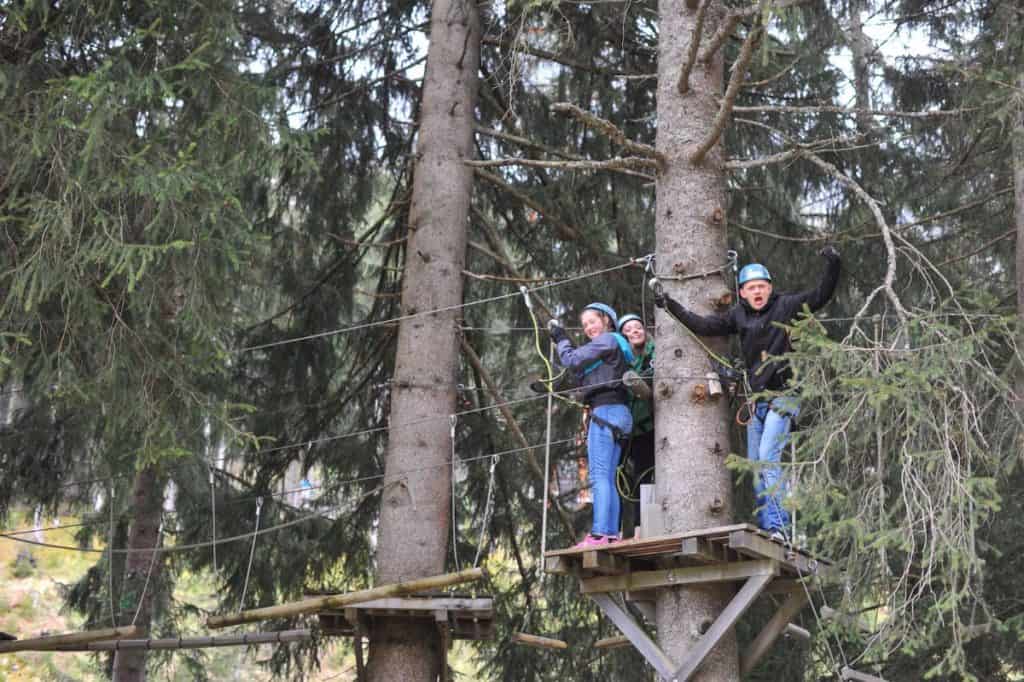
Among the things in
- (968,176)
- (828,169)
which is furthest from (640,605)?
(968,176)

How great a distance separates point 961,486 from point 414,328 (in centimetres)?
451

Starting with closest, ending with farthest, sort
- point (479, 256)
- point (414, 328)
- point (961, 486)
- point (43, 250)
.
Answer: point (961, 486) → point (43, 250) → point (414, 328) → point (479, 256)

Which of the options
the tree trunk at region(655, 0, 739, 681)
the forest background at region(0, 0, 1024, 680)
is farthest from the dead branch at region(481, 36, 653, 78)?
the tree trunk at region(655, 0, 739, 681)

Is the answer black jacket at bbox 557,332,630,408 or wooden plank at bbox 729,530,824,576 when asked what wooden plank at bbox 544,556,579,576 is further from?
black jacket at bbox 557,332,630,408

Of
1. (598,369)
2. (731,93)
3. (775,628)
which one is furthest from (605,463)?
(731,93)

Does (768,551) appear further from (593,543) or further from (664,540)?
(593,543)

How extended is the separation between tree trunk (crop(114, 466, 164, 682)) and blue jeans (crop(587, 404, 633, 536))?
4.82m

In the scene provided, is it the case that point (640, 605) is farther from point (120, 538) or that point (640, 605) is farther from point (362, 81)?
point (120, 538)

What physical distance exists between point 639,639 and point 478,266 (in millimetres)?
5244

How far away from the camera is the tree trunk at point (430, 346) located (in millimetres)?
8109

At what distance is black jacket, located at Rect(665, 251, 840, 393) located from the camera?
6.45 metres

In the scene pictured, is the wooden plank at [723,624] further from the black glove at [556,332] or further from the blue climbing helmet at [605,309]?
the blue climbing helmet at [605,309]

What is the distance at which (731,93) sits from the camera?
6246mm

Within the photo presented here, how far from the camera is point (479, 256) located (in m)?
10.9
